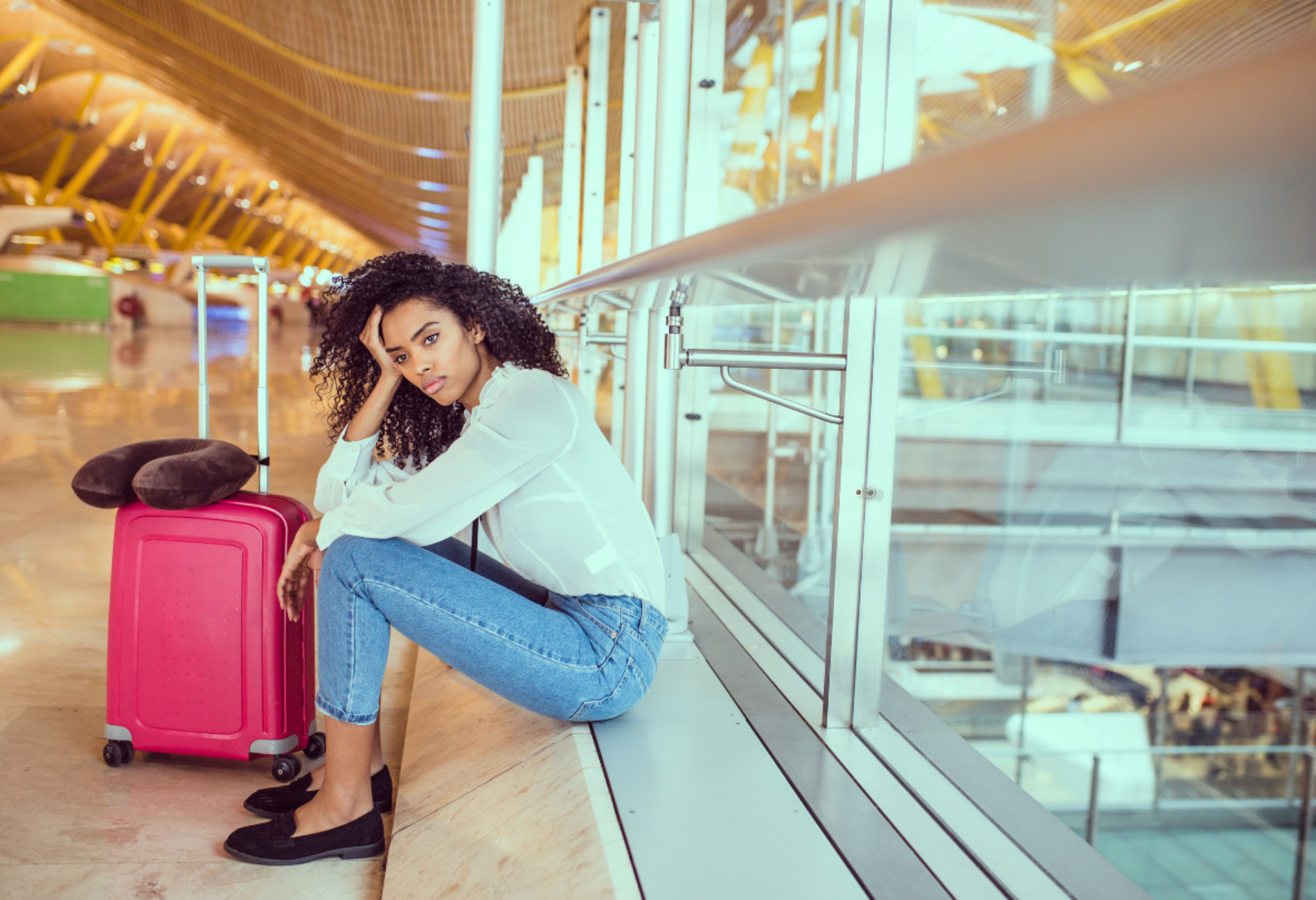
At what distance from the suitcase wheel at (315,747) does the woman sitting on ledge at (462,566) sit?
0.22 m

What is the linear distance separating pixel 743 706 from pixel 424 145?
18.6 meters

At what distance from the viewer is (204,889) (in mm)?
1583

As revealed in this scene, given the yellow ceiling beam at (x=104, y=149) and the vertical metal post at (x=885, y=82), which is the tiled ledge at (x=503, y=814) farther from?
the yellow ceiling beam at (x=104, y=149)

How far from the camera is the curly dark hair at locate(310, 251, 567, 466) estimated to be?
1879 mm

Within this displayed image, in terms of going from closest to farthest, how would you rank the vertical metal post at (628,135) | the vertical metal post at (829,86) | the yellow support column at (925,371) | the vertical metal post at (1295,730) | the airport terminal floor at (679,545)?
the airport terminal floor at (679,545)
the vertical metal post at (628,135)
the vertical metal post at (829,86)
the vertical metal post at (1295,730)
the yellow support column at (925,371)

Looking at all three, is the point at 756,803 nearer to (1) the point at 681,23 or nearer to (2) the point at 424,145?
(1) the point at 681,23

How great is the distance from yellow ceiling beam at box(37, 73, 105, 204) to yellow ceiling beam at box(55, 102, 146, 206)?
Result: 596 millimetres

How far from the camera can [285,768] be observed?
198 cm

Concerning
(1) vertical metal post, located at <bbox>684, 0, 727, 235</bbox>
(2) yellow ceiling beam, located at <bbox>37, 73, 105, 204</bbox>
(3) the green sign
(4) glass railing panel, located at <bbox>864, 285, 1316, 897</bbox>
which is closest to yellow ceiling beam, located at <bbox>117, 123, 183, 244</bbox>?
(2) yellow ceiling beam, located at <bbox>37, 73, 105, 204</bbox>

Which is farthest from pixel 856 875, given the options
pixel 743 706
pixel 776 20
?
pixel 776 20

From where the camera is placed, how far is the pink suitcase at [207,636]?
195cm

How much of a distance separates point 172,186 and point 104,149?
753 centimetres

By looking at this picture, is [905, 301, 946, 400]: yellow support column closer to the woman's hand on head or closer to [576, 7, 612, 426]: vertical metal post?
[576, 7, 612, 426]: vertical metal post

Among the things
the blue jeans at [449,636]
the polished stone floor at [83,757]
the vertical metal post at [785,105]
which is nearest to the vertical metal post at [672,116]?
the blue jeans at [449,636]
